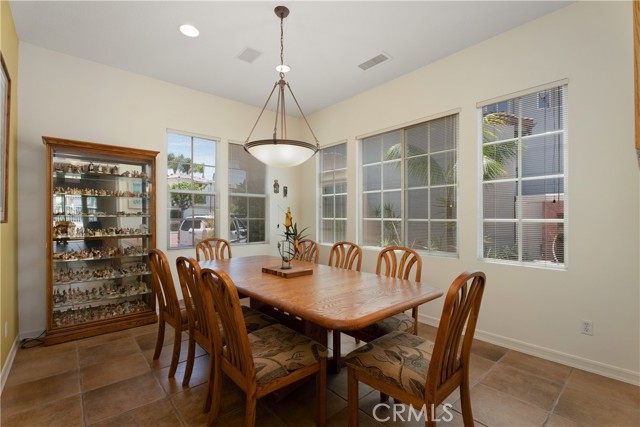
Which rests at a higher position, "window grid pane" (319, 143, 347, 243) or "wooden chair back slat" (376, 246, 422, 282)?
"window grid pane" (319, 143, 347, 243)

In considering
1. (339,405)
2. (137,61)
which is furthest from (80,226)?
(339,405)

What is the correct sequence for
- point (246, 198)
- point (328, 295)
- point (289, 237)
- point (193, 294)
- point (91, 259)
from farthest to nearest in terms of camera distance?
1. point (246, 198)
2. point (91, 259)
3. point (289, 237)
4. point (193, 294)
5. point (328, 295)

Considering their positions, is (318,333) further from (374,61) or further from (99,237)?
(374,61)

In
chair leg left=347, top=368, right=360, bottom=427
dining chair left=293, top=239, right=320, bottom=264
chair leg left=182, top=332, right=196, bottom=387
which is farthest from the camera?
dining chair left=293, top=239, right=320, bottom=264

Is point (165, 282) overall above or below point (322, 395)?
above

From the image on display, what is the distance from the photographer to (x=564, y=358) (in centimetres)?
251

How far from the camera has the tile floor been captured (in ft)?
5.98

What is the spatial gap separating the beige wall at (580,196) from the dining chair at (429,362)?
62.5 inches

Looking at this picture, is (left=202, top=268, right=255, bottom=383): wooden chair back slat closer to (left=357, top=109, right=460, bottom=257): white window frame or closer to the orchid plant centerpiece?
the orchid plant centerpiece

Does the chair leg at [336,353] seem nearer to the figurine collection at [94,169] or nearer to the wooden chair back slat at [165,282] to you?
the wooden chair back slat at [165,282]

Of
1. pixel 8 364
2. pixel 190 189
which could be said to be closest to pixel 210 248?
pixel 190 189

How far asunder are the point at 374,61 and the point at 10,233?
155 inches

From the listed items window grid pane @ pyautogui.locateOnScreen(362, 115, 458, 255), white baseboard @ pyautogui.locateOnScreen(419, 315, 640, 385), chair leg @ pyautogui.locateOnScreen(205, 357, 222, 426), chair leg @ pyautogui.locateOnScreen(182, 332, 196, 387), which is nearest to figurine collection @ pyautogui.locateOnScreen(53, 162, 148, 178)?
chair leg @ pyautogui.locateOnScreen(182, 332, 196, 387)

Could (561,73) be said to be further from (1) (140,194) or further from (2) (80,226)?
(2) (80,226)
